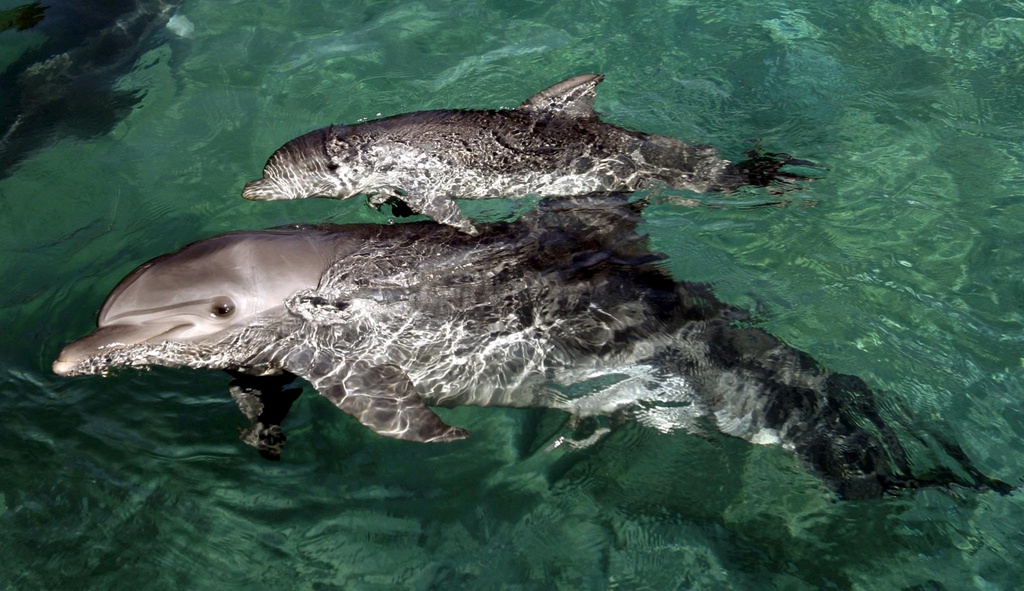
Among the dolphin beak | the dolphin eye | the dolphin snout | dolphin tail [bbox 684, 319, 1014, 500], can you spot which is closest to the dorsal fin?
dolphin tail [bbox 684, 319, 1014, 500]

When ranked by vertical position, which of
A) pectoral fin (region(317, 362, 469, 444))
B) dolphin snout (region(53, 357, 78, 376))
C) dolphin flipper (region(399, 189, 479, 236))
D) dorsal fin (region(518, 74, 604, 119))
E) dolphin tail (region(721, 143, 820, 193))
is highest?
dorsal fin (region(518, 74, 604, 119))

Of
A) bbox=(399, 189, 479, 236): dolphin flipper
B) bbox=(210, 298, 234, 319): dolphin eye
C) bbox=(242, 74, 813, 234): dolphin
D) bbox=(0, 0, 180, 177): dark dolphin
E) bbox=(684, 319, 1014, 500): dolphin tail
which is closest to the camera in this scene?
bbox=(684, 319, 1014, 500): dolphin tail

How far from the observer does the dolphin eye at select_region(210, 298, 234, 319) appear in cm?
566

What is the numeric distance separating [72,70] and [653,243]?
24.0 ft

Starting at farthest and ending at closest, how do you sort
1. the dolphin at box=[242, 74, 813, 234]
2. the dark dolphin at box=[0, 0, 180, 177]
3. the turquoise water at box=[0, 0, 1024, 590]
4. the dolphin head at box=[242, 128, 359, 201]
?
the dark dolphin at box=[0, 0, 180, 177] < the dolphin head at box=[242, 128, 359, 201] < the dolphin at box=[242, 74, 813, 234] < the turquoise water at box=[0, 0, 1024, 590]

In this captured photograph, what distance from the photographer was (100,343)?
17.4 ft

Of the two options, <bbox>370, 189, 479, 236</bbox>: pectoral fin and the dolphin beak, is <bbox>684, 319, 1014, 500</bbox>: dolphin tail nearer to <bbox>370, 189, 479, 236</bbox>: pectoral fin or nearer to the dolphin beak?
<bbox>370, 189, 479, 236</bbox>: pectoral fin

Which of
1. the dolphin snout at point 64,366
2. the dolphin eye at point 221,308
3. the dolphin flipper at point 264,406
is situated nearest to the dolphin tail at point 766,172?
the dolphin flipper at point 264,406

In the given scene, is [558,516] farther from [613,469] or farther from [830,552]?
[830,552]

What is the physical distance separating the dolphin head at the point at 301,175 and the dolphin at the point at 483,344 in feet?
4.70

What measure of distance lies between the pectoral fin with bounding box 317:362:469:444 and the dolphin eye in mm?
817

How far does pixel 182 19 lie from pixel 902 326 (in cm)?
911

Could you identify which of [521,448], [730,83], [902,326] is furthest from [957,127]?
[521,448]

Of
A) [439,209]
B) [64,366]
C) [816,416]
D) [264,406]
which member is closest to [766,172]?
[816,416]
